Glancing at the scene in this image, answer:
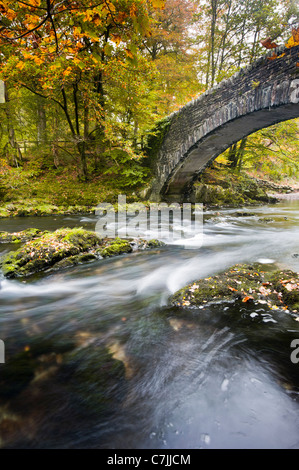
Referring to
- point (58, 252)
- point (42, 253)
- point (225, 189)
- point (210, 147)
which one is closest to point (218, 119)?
point (210, 147)

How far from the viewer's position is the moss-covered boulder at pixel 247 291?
2492 millimetres

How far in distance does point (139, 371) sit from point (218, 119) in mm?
8615

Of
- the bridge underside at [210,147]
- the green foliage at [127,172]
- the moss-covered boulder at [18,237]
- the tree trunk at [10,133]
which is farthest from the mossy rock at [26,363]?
the tree trunk at [10,133]

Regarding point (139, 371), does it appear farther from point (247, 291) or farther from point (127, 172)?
point (127, 172)

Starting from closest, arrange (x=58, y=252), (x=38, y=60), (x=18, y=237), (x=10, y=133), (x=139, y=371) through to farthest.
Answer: (x=139, y=371) < (x=38, y=60) < (x=58, y=252) < (x=18, y=237) < (x=10, y=133)

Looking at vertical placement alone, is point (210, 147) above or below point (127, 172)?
above

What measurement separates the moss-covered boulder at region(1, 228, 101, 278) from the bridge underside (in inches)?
259

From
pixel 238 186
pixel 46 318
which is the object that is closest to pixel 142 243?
pixel 46 318

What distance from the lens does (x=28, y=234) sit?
541 centimetres

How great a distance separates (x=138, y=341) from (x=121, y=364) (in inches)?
12.5

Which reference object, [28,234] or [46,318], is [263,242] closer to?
[46,318]

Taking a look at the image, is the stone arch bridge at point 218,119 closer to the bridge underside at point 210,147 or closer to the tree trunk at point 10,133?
the bridge underside at point 210,147

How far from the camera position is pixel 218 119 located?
26.3 feet

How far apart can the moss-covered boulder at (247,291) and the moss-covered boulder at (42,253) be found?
2.31 m
